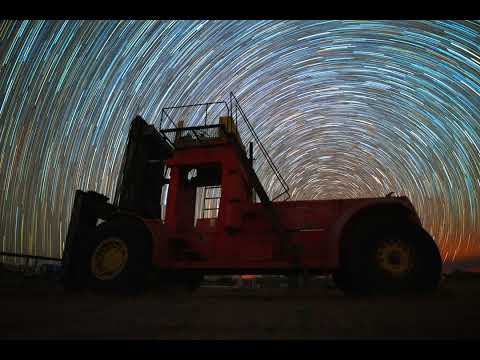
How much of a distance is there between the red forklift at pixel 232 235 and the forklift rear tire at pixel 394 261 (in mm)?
17

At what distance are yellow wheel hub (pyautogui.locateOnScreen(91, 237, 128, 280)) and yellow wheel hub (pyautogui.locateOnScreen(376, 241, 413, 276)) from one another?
5.33 meters

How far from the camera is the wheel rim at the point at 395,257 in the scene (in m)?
5.24

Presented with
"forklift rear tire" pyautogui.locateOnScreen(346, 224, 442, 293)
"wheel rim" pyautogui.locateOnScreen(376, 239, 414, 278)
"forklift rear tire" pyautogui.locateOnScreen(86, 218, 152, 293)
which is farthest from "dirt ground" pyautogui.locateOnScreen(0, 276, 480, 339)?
"forklift rear tire" pyautogui.locateOnScreen(86, 218, 152, 293)

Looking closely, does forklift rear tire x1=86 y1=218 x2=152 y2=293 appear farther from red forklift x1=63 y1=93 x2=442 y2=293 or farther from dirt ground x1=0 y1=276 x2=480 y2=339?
dirt ground x1=0 y1=276 x2=480 y2=339

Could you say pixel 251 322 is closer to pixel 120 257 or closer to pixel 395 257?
pixel 395 257


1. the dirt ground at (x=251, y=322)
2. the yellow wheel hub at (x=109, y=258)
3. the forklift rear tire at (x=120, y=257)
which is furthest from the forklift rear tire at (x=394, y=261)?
the yellow wheel hub at (x=109, y=258)

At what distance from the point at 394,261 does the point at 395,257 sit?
8 cm

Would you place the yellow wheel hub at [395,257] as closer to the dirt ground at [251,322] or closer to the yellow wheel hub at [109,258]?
the dirt ground at [251,322]

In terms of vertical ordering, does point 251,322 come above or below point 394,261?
below

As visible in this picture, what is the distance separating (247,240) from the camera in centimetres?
643

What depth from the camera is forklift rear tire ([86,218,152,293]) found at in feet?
20.4

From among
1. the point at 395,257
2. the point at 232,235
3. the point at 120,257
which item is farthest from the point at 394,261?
the point at 120,257

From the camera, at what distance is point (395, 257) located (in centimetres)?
536

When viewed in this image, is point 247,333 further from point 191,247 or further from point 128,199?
point 128,199
